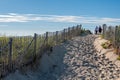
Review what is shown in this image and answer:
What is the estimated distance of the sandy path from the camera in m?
13.4

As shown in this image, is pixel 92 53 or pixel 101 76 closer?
pixel 101 76

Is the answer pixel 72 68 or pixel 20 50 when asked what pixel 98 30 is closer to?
pixel 72 68

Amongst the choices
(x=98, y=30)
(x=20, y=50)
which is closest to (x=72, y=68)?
(x=20, y=50)

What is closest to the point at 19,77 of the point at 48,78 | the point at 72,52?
the point at 48,78

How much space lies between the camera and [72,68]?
15.4 metres

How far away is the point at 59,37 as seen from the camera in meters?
24.2

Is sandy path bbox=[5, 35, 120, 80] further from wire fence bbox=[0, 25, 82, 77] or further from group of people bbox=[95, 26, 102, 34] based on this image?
group of people bbox=[95, 26, 102, 34]

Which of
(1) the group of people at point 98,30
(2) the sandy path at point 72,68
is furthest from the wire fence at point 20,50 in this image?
(1) the group of people at point 98,30

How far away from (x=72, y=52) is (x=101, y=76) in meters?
6.66

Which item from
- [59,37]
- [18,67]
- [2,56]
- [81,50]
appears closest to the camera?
[2,56]

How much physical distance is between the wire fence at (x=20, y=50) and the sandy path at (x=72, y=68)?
354 mm

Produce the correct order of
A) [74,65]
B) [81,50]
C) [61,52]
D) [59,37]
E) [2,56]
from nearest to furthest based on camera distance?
1. [2,56]
2. [74,65]
3. [61,52]
4. [81,50]
5. [59,37]

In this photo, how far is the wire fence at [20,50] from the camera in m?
11.6

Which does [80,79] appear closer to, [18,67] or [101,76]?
[101,76]
